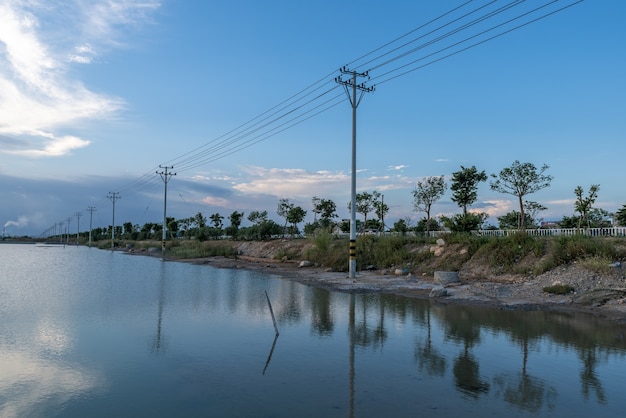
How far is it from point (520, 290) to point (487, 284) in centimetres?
152

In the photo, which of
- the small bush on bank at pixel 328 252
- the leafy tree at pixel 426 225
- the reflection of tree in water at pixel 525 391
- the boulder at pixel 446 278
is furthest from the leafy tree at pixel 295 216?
the reflection of tree in water at pixel 525 391

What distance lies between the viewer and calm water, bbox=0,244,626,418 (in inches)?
260

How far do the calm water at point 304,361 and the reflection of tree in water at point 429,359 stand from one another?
38mm

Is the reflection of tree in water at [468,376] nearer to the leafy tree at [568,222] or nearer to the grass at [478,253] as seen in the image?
the grass at [478,253]

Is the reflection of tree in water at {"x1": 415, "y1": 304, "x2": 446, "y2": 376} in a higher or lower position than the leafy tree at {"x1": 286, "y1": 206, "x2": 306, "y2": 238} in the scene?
lower

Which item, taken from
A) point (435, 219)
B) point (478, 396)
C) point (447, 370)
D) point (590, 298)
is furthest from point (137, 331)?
point (435, 219)

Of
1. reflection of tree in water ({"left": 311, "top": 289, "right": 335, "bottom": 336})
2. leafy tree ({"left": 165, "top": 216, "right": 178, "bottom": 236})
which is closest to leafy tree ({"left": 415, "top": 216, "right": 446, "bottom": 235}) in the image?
reflection of tree in water ({"left": 311, "top": 289, "right": 335, "bottom": 336})

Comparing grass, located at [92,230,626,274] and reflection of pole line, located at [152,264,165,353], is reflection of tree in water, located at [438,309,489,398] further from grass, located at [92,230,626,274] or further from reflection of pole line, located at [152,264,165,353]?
grass, located at [92,230,626,274]

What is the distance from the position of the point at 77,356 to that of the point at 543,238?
2273cm

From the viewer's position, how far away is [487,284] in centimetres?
1950

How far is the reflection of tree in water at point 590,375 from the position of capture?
7.33 metres

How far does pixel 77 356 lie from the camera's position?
905 cm

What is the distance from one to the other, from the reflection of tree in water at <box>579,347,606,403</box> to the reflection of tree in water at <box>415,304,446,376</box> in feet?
7.90

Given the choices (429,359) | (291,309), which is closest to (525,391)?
(429,359)
